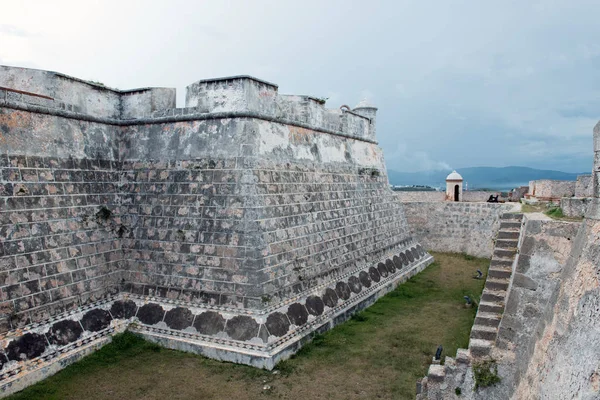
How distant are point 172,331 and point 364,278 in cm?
535

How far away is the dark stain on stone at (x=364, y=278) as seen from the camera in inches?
458

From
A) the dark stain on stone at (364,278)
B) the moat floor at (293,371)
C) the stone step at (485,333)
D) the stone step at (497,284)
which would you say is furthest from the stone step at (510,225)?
the dark stain on stone at (364,278)

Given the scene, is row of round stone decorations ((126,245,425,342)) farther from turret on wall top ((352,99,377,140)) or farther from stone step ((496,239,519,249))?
turret on wall top ((352,99,377,140))

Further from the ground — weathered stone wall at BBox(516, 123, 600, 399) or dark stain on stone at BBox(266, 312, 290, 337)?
weathered stone wall at BBox(516, 123, 600, 399)

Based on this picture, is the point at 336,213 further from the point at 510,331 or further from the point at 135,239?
the point at 510,331

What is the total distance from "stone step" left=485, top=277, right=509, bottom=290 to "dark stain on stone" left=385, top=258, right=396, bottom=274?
20.2ft

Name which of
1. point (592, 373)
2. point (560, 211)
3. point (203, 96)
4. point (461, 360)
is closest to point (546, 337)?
point (592, 373)

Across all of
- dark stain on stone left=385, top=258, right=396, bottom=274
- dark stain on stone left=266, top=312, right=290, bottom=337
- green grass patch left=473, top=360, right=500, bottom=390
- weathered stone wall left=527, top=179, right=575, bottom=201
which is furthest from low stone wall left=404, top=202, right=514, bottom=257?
green grass patch left=473, top=360, right=500, bottom=390

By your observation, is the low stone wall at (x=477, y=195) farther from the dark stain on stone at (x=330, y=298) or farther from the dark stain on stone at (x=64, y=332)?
the dark stain on stone at (x=64, y=332)

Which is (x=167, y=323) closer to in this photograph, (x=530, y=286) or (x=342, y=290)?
(x=342, y=290)

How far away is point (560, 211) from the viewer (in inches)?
335

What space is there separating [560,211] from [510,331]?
3.67m

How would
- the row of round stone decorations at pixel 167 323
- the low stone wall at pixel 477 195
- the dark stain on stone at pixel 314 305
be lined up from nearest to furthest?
the row of round stone decorations at pixel 167 323, the dark stain on stone at pixel 314 305, the low stone wall at pixel 477 195

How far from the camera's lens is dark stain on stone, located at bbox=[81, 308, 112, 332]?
8148 millimetres
